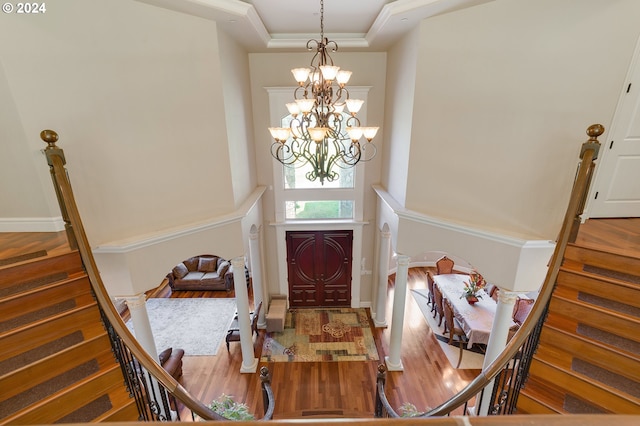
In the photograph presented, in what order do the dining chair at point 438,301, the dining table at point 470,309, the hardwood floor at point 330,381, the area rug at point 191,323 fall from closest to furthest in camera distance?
the hardwood floor at point 330,381 → the dining table at point 470,309 → the area rug at point 191,323 → the dining chair at point 438,301

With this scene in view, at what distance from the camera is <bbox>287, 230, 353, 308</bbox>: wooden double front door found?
7.29 metres

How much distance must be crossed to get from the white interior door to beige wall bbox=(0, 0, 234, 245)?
4969 mm

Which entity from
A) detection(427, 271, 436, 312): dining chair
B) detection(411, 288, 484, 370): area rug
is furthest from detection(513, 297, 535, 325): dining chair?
detection(427, 271, 436, 312): dining chair

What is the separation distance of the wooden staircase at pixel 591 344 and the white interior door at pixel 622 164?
1.71 meters

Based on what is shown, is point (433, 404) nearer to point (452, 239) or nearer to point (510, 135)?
point (452, 239)

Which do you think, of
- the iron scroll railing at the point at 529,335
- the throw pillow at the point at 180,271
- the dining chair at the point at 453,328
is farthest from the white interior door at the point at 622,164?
the throw pillow at the point at 180,271

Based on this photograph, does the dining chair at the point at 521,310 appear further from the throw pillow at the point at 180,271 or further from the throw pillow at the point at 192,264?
the throw pillow at the point at 180,271

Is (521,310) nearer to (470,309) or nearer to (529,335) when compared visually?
(470,309)

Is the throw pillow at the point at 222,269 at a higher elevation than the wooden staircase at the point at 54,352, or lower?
lower

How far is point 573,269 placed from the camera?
2504 millimetres

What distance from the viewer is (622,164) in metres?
3.54

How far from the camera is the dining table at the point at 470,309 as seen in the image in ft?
18.9

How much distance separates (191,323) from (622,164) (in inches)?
348

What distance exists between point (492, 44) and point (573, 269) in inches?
110
